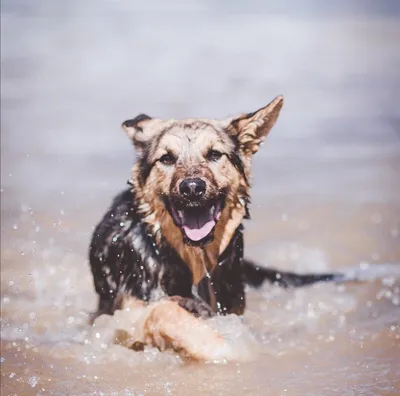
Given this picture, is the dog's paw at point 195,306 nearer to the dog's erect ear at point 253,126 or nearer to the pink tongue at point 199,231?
the pink tongue at point 199,231

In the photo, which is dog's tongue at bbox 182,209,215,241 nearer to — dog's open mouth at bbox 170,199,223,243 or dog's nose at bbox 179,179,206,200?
dog's open mouth at bbox 170,199,223,243

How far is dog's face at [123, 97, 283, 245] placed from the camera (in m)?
3.10

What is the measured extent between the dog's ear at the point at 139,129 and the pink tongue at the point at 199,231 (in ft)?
1.63

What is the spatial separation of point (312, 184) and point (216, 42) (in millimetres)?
1205

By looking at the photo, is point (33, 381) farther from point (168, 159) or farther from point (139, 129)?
point (139, 129)

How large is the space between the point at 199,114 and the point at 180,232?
113 cm

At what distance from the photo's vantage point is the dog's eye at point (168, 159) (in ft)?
10.4

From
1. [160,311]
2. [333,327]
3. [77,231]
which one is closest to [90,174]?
[77,231]

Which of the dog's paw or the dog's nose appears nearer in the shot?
the dog's nose

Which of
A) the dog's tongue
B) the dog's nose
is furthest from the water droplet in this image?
the dog's nose

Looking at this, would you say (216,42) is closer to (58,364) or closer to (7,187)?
(7,187)

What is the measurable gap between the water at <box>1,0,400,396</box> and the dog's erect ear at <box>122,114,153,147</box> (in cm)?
24

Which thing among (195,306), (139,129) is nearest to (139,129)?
(139,129)

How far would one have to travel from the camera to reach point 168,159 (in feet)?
10.5
